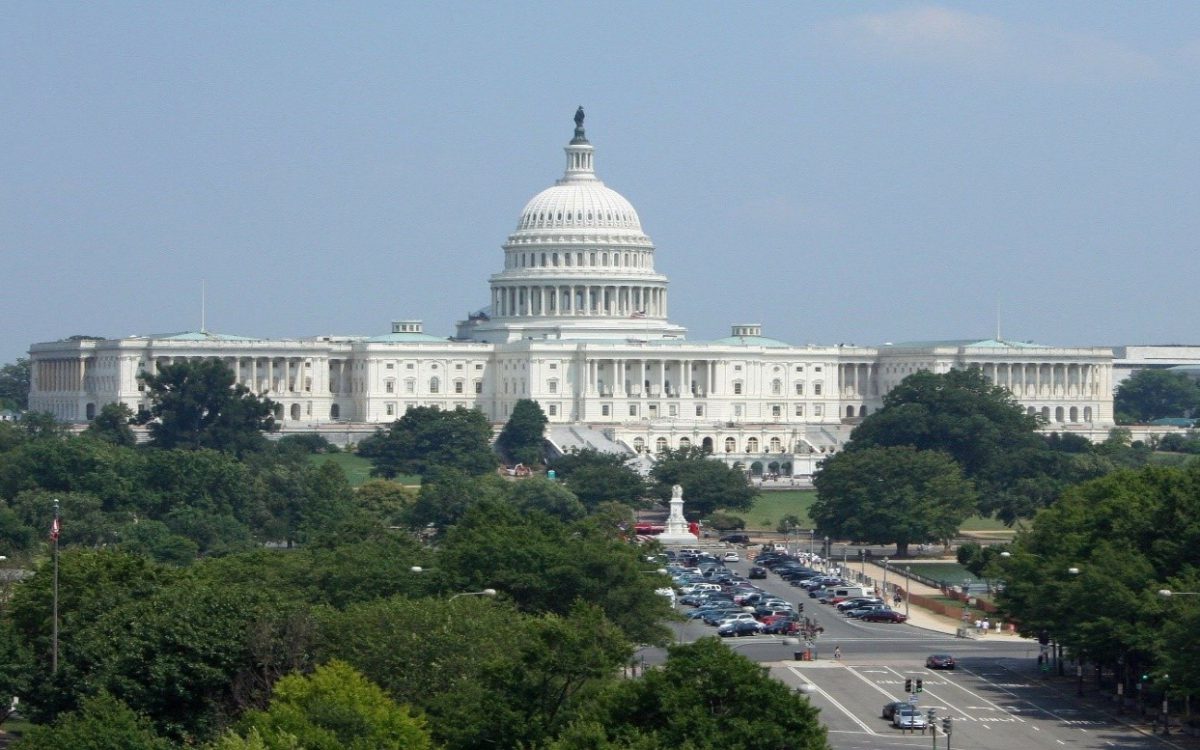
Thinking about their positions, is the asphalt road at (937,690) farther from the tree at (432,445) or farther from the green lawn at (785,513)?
the tree at (432,445)

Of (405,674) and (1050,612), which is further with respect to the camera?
(1050,612)

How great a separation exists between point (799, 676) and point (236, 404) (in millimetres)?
111215

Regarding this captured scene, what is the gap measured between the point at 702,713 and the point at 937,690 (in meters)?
28.9

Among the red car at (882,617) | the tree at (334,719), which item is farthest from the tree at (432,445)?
the tree at (334,719)

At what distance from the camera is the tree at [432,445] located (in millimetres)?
189625

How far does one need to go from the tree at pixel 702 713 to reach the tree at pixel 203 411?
134887mm

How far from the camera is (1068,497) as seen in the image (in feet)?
364

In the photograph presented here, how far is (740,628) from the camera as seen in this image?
103m

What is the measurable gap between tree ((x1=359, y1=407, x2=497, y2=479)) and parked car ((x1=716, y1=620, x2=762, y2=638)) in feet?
273

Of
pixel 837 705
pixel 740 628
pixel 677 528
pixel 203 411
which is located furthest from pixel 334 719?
pixel 203 411

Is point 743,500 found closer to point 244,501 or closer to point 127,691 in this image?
point 244,501

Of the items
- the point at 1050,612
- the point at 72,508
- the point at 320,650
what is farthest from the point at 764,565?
the point at 320,650

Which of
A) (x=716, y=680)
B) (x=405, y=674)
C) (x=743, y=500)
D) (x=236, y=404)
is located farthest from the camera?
(x=236, y=404)

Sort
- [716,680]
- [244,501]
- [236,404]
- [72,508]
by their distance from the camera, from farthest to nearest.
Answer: [236,404] < [244,501] < [72,508] < [716,680]
